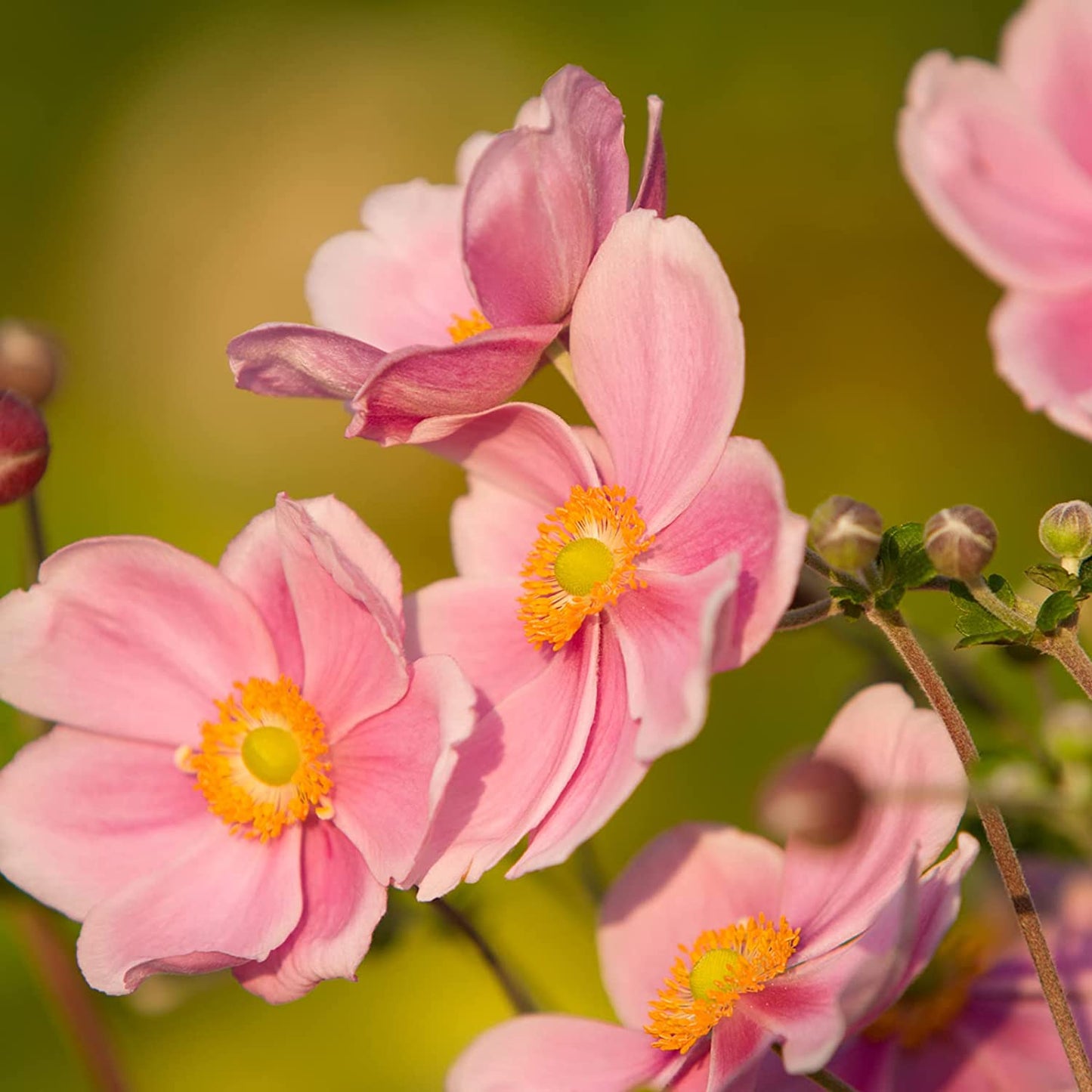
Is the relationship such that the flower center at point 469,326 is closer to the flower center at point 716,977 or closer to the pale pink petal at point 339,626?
the pale pink petal at point 339,626

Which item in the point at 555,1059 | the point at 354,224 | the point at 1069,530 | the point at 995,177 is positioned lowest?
the point at 555,1059

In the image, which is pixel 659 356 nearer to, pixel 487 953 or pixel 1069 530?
pixel 1069 530

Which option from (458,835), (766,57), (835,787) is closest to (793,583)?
(835,787)

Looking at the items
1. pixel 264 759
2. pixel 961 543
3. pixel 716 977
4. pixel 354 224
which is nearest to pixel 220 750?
pixel 264 759

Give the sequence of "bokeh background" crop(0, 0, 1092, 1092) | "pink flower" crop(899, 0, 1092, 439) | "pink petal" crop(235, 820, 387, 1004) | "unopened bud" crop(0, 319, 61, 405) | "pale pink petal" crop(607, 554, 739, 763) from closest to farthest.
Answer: "pale pink petal" crop(607, 554, 739, 763)
"pink petal" crop(235, 820, 387, 1004)
"pink flower" crop(899, 0, 1092, 439)
"unopened bud" crop(0, 319, 61, 405)
"bokeh background" crop(0, 0, 1092, 1092)

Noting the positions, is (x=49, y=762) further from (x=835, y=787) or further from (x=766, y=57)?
(x=766, y=57)

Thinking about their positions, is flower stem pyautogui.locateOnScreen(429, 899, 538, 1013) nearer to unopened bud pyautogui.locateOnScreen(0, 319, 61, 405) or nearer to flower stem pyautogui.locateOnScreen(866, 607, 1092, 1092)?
flower stem pyautogui.locateOnScreen(866, 607, 1092, 1092)

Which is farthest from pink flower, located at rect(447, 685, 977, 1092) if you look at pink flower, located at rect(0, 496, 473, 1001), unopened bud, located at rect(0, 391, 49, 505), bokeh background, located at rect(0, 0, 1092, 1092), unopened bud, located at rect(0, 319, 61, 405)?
bokeh background, located at rect(0, 0, 1092, 1092)

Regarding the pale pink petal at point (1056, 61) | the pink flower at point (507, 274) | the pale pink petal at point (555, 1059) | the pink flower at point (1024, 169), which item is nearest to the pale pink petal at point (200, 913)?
the pale pink petal at point (555, 1059)
